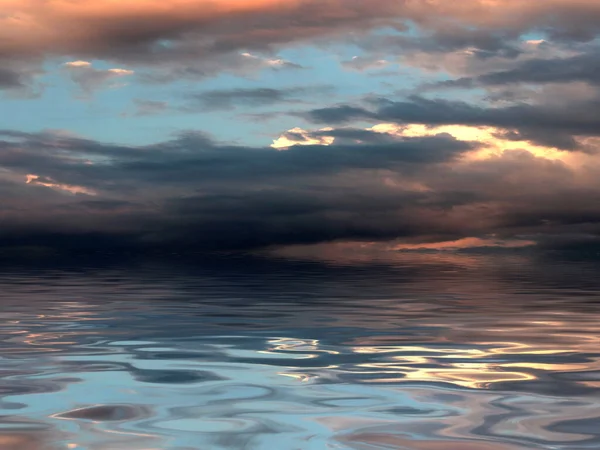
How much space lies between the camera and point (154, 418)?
9.29 m

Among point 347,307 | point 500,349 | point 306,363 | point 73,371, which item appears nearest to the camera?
point 73,371

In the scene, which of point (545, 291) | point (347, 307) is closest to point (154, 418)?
point (347, 307)

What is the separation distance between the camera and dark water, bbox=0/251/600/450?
28.1 feet

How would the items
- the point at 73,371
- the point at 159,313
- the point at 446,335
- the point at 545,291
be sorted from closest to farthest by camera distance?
the point at 73,371, the point at 446,335, the point at 159,313, the point at 545,291

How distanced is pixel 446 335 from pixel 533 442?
377 inches

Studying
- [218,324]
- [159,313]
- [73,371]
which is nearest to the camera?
[73,371]

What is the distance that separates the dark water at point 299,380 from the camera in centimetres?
855

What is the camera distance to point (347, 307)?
26.3 metres

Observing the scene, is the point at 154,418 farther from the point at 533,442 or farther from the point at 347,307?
the point at 347,307

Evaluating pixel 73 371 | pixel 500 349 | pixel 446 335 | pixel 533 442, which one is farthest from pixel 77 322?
pixel 533 442

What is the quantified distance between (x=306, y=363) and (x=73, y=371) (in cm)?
397

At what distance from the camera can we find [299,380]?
1188cm

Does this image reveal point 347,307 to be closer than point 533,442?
No

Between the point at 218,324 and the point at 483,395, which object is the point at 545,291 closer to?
the point at 218,324
